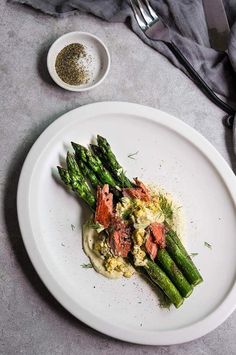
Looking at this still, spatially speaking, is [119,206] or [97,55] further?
[97,55]

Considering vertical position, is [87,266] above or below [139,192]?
below

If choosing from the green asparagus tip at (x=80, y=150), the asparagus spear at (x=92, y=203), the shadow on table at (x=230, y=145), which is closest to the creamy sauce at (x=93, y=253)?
the asparagus spear at (x=92, y=203)

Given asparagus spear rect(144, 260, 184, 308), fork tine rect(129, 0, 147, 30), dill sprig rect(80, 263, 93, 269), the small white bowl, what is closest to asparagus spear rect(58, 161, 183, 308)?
asparagus spear rect(144, 260, 184, 308)

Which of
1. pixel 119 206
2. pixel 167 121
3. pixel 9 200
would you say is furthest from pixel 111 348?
pixel 167 121

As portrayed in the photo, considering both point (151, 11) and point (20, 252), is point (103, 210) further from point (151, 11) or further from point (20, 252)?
point (151, 11)

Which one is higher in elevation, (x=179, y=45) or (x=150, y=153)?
(x=179, y=45)

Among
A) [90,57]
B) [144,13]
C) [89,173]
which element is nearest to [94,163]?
[89,173]

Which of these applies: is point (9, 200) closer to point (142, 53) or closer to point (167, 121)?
point (167, 121)
